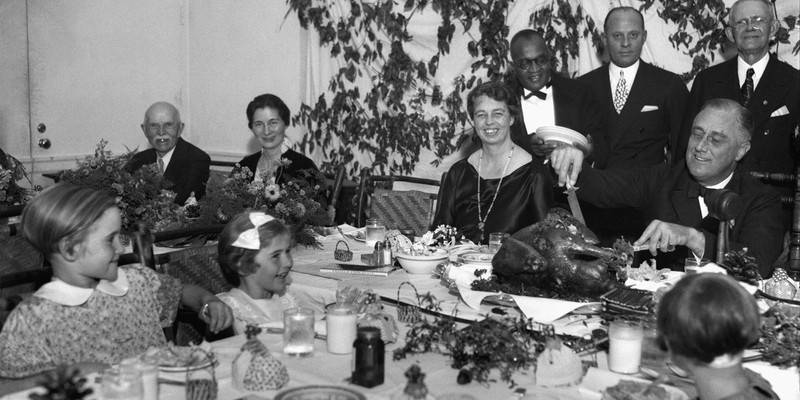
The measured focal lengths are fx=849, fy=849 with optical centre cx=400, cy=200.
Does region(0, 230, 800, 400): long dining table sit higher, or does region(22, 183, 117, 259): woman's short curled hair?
region(22, 183, 117, 259): woman's short curled hair

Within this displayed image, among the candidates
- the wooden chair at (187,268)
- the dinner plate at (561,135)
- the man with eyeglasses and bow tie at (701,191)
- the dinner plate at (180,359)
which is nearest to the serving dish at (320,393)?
the dinner plate at (180,359)

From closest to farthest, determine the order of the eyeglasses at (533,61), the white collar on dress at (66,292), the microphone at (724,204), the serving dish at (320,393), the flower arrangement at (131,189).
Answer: the serving dish at (320,393) → the white collar on dress at (66,292) → the microphone at (724,204) → the flower arrangement at (131,189) → the eyeglasses at (533,61)

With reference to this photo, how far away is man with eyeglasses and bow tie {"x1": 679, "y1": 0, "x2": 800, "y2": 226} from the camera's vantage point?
186 inches

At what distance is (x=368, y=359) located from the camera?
2047 mm

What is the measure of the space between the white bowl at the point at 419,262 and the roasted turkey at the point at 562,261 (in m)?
0.46

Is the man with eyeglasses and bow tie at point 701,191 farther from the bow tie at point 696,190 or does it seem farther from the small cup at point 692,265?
the small cup at point 692,265

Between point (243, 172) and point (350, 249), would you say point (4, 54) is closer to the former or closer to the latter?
point (243, 172)

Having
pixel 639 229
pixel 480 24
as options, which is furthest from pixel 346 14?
pixel 639 229

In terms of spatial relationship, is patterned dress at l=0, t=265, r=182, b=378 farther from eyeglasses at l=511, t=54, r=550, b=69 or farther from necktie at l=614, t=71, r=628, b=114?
necktie at l=614, t=71, r=628, b=114

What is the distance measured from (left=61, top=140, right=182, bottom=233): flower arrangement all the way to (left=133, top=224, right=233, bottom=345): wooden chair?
1.12 m

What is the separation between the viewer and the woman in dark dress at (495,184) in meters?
4.43

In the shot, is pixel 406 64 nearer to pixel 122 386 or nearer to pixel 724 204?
pixel 724 204

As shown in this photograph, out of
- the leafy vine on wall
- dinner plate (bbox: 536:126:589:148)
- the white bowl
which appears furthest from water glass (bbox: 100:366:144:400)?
the leafy vine on wall

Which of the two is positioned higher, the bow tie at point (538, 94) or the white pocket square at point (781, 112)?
the bow tie at point (538, 94)
